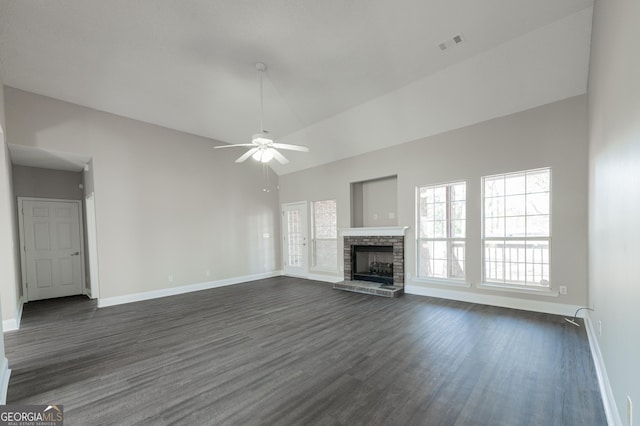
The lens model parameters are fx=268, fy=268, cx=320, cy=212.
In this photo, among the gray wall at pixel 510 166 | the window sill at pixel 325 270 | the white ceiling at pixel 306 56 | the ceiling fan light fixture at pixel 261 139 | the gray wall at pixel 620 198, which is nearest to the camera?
the gray wall at pixel 620 198

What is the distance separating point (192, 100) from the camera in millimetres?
4957

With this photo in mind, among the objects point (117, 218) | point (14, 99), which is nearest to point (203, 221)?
point (117, 218)

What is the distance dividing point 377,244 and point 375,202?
108 centimetres

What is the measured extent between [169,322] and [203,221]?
2.82 m

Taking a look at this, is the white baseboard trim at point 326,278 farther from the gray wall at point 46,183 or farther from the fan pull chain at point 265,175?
the gray wall at point 46,183

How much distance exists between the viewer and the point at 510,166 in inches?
173

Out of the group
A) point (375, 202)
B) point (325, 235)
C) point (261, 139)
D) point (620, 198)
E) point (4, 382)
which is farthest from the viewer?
point (325, 235)

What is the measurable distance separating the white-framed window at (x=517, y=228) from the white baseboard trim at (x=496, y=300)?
0.88ft

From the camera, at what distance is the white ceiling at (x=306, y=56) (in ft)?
9.90

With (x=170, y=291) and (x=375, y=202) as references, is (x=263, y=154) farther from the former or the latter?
(x=170, y=291)

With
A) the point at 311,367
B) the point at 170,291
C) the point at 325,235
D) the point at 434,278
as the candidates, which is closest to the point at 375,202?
the point at 325,235

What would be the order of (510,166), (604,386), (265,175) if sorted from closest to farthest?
1. (604,386)
2. (510,166)
3. (265,175)

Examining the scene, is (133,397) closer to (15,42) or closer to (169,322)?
(169,322)

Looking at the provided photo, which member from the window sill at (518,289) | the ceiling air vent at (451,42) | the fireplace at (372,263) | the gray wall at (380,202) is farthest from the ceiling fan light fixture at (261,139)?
the window sill at (518,289)
